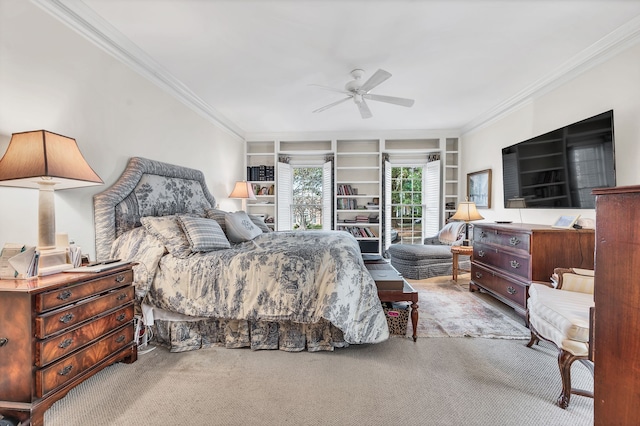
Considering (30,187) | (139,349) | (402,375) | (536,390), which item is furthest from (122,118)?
(536,390)

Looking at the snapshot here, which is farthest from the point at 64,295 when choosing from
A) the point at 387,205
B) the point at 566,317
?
the point at 387,205

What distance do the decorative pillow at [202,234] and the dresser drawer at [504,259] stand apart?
105 inches

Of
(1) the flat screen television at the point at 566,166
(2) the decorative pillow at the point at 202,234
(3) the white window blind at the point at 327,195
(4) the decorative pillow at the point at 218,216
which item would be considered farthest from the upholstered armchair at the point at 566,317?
(3) the white window blind at the point at 327,195

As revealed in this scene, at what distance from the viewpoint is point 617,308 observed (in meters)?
0.73

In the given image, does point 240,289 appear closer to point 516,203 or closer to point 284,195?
point 516,203

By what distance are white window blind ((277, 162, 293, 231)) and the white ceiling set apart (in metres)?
2.07

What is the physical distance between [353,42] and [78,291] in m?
2.66

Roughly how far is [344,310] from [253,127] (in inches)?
164

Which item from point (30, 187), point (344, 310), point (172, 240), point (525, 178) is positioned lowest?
point (344, 310)

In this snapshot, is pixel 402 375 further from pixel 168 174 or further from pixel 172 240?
pixel 168 174

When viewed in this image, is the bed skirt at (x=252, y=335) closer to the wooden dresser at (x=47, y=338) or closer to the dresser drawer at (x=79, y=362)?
the dresser drawer at (x=79, y=362)

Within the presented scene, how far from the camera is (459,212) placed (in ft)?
13.3

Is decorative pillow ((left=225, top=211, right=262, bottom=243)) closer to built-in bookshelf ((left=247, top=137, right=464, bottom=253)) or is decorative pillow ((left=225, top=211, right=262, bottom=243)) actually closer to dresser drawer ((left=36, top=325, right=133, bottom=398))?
dresser drawer ((left=36, top=325, right=133, bottom=398))

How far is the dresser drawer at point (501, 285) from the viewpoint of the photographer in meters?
2.58
